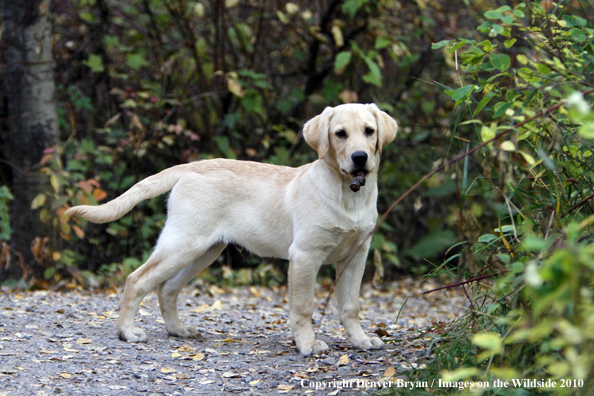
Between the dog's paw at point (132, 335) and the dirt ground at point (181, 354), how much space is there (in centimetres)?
5

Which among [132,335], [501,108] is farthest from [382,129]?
[132,335]

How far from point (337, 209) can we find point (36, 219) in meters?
3.85

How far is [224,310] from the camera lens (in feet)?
17.3

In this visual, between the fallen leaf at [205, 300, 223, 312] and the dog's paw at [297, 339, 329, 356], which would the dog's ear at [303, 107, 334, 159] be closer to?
the dog's paw at [297, 339, 329, 356]

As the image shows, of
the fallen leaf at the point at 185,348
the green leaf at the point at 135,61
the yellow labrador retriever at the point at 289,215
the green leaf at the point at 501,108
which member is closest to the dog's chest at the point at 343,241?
the yellow labrador retriever at the point at 289,215

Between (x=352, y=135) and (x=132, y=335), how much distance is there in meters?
1.97

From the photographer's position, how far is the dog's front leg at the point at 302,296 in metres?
3.65

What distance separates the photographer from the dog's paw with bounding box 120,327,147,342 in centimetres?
380

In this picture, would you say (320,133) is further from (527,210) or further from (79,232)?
(79,232)

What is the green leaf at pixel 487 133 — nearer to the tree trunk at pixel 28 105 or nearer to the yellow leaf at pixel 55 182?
the yellow leaf at pixel 55 182

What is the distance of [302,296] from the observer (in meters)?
3.67

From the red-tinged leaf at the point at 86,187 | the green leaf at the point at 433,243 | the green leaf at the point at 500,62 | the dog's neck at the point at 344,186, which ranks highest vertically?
the green leaf at the point at 500,62

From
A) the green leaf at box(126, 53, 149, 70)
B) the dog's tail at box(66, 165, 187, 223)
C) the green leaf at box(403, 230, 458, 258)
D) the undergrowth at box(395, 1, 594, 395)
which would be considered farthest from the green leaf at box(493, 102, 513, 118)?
the green leaf at box(126, 53, 149, 70)

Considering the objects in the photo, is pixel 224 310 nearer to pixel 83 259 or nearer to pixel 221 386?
pixel 221 386
